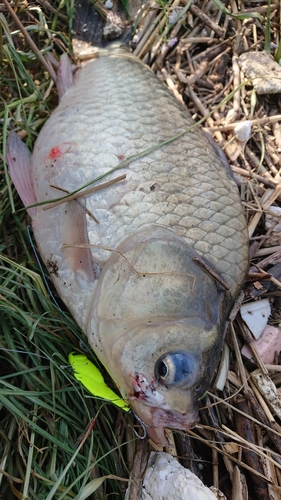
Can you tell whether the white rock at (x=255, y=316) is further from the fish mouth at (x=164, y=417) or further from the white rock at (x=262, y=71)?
the white rock at (x=262, y=71)

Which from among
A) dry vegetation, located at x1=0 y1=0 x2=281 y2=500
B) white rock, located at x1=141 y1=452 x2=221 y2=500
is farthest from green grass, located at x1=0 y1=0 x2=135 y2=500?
white rock, located at x1=141 y1=452 x2=221 y2=500

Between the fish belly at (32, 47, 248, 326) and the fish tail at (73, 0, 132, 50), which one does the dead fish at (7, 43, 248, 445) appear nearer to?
the fish belly at (32, 47, 248, 326)

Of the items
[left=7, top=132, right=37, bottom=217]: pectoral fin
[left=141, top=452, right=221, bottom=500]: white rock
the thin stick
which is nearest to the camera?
[left=141, top=452, right=221, bottom=500]: white rock

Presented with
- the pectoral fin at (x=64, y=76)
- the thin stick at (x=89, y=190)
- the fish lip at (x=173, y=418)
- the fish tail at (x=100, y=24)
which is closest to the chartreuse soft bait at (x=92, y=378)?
the fish lip at (x=173, y=418)

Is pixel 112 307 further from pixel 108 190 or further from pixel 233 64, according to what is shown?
pixel 233 64

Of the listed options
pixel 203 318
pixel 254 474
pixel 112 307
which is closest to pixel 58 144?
pixel 112 307

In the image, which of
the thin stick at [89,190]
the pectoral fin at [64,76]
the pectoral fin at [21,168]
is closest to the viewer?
the thin stick at [89,190]

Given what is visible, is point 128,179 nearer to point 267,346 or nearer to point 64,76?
point 64,76
